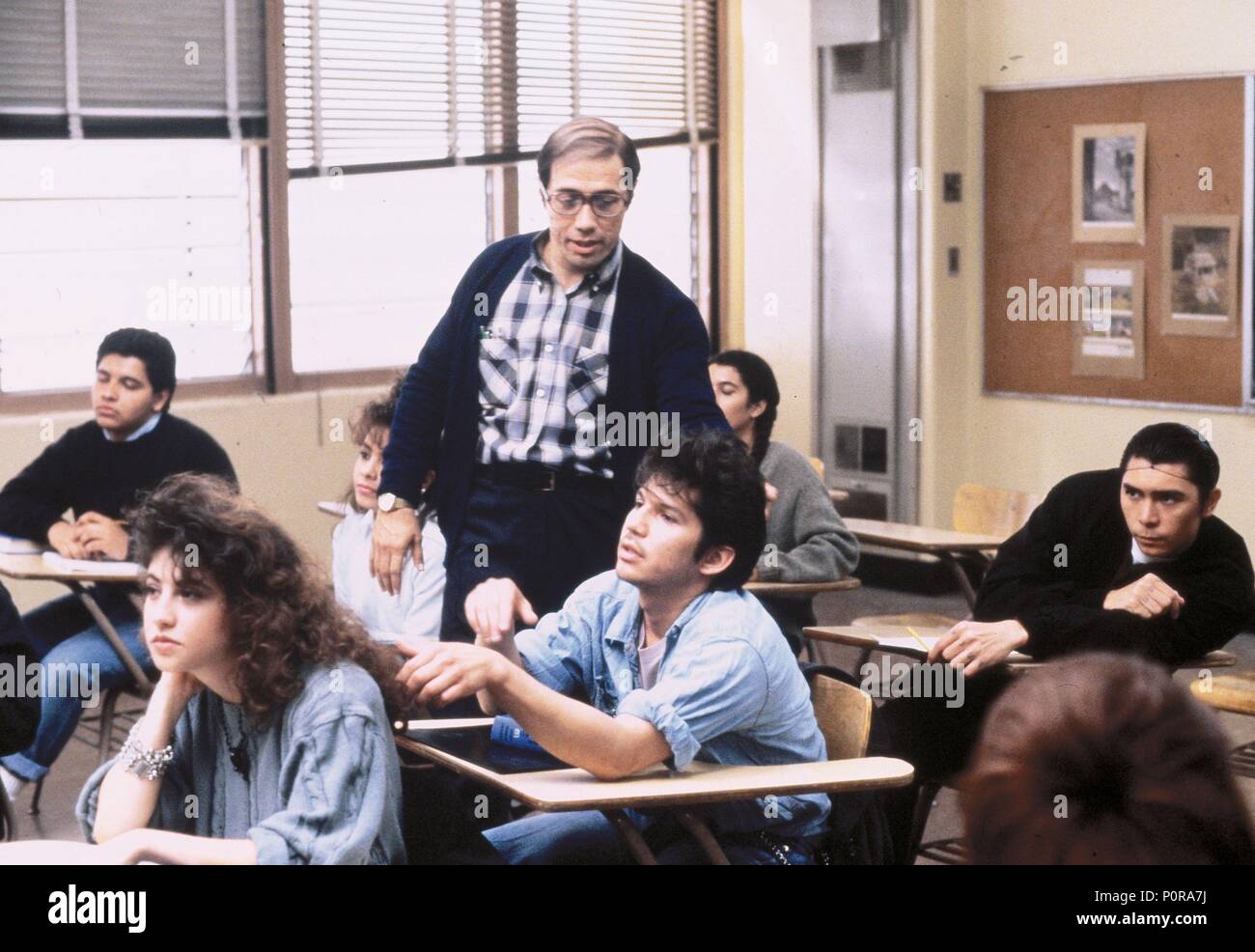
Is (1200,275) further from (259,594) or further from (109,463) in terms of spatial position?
(259,594)

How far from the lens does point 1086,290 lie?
647cm

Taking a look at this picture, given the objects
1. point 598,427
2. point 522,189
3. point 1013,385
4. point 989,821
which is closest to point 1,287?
point 522,189

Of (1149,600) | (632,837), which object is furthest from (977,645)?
(632,837)

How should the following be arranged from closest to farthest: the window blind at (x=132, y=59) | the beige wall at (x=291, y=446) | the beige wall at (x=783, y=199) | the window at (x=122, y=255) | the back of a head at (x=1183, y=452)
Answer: the back of a head at (x=1183, y=452) < the window blind at (x=132, y=59) < the window at (x=122, y=255) < the beige wall at (x=291, y=446) < the beige wall at (x=783, y=199)

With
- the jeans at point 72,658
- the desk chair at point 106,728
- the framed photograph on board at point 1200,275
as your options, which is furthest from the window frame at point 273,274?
the framed photograph on board at point 1200,275

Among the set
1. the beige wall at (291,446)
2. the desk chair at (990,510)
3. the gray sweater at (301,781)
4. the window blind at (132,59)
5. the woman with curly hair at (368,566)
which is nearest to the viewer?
the gray sweater at (301,781)

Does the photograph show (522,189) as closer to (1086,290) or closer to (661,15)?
(661,15)

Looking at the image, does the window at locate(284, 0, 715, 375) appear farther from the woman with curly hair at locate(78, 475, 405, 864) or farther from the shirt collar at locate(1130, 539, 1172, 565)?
the woman with curly hair at locate(78, 475, 405, 864)

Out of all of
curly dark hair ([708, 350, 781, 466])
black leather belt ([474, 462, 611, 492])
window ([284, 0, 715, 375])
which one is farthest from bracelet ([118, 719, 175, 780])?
window ([284, 0, 715, 375])

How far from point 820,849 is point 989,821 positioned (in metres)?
1.53

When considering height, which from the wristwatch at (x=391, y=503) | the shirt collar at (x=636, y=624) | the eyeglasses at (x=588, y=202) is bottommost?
the shirt collar at (x=636, y=624)

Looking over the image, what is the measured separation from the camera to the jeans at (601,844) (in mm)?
2348

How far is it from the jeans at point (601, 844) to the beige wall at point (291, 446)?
11.4 feet

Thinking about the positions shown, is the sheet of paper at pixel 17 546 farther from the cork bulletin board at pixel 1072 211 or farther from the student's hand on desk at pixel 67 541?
the cork bulletin board at pixel 1072 211
